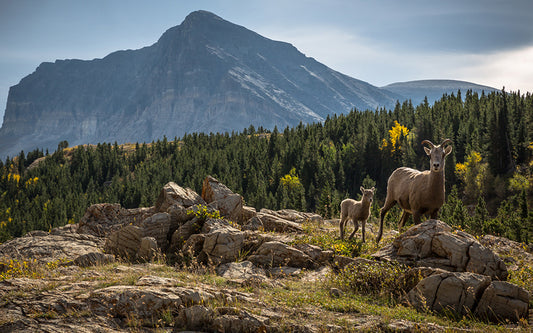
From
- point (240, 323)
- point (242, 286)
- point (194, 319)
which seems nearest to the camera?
point (240, 323)

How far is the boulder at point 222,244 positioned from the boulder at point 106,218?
11.0 meters

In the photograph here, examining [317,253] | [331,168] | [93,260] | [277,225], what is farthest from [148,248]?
[331,168]

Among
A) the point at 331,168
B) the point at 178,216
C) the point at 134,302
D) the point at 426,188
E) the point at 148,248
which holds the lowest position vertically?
the point at 148,248

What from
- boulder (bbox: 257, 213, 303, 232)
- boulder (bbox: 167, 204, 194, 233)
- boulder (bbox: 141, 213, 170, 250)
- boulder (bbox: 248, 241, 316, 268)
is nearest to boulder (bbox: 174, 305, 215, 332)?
boulder (bbox: 248, 241, 316, 268)

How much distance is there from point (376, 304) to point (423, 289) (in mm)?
1449

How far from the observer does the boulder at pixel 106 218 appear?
25875 millimetres

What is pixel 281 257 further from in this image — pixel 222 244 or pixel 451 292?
pixel 451 292

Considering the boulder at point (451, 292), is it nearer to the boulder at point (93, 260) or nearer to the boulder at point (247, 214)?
the boulder at point (93, 260)

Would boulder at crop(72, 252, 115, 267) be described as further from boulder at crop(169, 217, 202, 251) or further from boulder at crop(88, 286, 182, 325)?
boulder at crop(88, 286, 182, 325)

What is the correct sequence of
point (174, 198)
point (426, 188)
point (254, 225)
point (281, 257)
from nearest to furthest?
point (426, 188)
point (281, 257)
point (254, 225)
point (174, 198)

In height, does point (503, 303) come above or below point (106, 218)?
above

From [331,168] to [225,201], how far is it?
100549 millimetres

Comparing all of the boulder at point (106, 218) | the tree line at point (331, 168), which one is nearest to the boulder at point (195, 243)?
the boulder at point (106, 218)

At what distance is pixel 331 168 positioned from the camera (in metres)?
122
